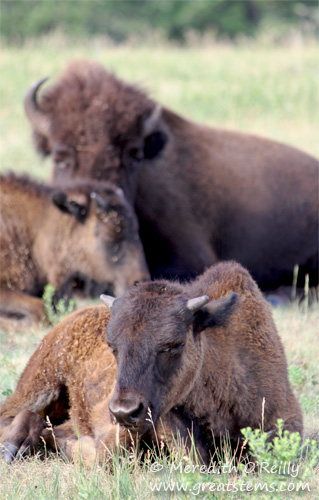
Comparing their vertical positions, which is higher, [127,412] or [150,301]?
[150,301]

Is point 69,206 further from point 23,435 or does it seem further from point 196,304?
point 196,304

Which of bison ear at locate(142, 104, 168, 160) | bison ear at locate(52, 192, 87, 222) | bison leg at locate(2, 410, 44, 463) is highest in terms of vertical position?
bison ear at locate(142, 104, 168, 160)

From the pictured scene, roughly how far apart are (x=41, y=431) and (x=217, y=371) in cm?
126

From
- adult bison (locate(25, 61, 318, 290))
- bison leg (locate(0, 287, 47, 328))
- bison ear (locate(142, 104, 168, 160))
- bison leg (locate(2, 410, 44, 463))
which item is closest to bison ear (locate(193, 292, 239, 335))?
bison leg (locate(2, 410, 44, 463))

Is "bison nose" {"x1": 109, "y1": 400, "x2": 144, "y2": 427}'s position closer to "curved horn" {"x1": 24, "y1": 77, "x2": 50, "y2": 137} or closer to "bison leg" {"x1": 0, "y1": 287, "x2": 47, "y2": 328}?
"bison leg" {"x1": 0, "y1": 287, "x2": 47, "y2": 328}

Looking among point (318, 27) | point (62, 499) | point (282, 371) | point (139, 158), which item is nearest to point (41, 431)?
point (62, 499)

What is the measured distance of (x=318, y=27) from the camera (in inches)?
1341

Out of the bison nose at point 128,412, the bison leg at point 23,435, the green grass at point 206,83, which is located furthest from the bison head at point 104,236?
the green grass at point 206,83

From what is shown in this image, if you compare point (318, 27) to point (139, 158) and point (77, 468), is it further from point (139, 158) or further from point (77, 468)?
point (77, 468)

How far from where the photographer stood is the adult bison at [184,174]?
9523mm

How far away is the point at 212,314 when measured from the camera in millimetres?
4617

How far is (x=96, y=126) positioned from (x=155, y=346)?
5.49 metres

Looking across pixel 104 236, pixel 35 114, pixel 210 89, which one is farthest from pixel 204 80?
pixel 104 236

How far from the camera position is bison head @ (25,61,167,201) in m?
9.31
